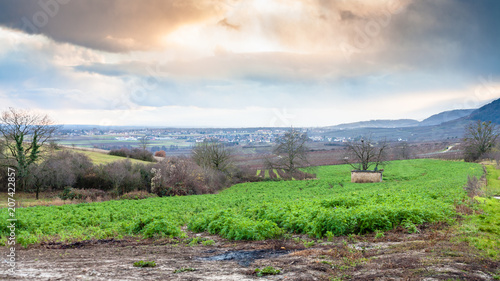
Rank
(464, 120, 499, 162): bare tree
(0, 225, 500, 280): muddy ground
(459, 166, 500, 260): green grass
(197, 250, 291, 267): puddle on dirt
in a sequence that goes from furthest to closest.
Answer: (464, 120, 499, 162): bare tree → (197, 250, 291, 267): puddle on dirt → (459, 166, 500, 260): green grass → (0, 225, 500, 280): muddy ground

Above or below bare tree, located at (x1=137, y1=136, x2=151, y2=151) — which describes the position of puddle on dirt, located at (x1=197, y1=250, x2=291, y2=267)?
below

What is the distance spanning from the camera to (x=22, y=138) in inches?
1529

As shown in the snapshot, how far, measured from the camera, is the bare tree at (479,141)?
67.6 meters

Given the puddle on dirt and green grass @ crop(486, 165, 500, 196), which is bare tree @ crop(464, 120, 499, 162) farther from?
the puddle on dirt

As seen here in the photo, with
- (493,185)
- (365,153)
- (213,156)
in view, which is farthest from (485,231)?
(213,156)

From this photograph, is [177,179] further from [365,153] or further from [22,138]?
[365,153]

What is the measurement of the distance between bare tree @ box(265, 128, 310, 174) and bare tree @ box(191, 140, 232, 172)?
7843 millimetres

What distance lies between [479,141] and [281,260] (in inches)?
3089

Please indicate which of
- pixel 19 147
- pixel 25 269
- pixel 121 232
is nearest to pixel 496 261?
pixel 25 269

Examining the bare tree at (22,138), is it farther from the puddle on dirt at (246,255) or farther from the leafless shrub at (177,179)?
the puddle on dirt at (246,255)

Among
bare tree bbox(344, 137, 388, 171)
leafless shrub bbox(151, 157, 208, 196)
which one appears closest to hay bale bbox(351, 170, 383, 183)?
bare tree bbox(344, 137, 388, 171)

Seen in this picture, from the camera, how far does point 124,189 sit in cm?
4244

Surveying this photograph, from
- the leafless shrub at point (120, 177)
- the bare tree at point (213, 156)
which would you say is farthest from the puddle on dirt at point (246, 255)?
the bare tree at point (213, 156)

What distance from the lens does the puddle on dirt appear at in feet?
29.2
